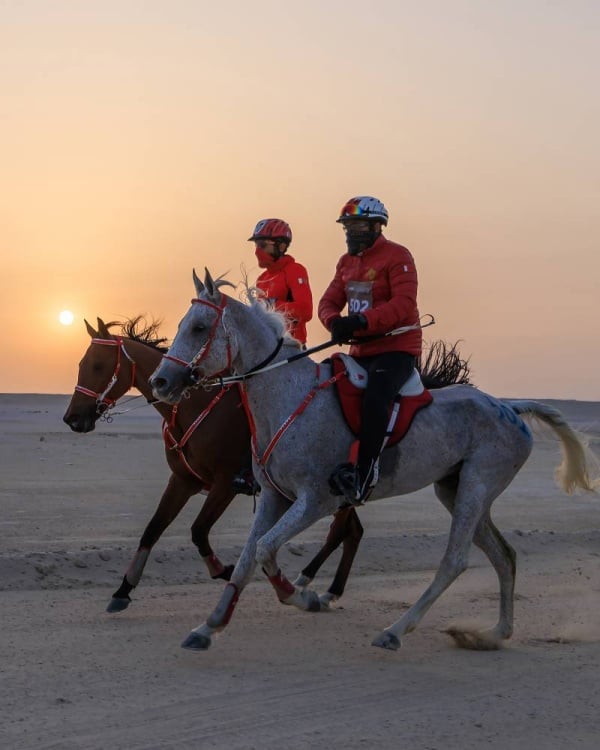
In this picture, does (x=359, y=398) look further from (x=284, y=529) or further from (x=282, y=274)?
(x=282, y=274)

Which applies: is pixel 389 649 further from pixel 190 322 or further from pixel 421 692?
pixel 190 322

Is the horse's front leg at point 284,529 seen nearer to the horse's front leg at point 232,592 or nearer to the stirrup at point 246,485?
the horse's front leg at point 232,592

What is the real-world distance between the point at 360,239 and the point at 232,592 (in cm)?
274

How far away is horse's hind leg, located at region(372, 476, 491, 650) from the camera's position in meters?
8.55

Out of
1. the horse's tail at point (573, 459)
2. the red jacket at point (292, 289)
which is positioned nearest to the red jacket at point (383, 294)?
the red jacket at point (292, 289)

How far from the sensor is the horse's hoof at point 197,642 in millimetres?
8180

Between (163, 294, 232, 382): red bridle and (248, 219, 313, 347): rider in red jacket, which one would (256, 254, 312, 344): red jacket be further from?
(163, 294, 232, 382): red bridle

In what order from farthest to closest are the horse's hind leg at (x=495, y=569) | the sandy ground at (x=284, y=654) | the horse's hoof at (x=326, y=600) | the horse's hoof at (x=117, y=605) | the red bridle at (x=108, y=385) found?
the horse's hoof at (x=326, y=600), the red bridle at (x=108, y=385), the horse's hoof at (x=117, y=605), the horse's hind leg at (x=495, y=569), the sandy ground at (x=284, y=654)

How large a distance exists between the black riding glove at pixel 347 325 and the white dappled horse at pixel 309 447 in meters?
0.29

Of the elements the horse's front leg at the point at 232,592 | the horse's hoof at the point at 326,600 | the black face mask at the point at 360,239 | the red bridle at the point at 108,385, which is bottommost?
the horse's hoof at the point at 326,600

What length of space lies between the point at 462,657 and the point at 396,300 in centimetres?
258

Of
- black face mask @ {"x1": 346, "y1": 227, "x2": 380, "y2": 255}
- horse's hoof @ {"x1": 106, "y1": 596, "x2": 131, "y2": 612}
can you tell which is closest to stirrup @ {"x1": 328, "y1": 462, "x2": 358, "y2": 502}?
black face mask @ {"x1": 346, "y1": 227, "x2": 380, "y2": 255}

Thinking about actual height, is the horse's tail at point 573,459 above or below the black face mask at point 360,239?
below

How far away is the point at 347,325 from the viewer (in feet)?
28.2
